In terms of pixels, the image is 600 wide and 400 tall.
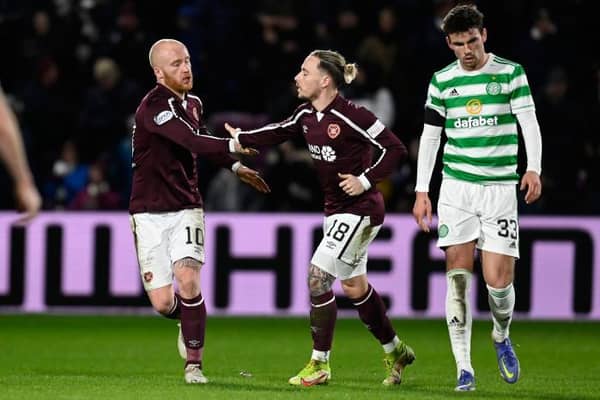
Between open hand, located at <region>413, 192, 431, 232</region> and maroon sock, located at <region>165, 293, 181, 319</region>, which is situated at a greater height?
open hand, located at <region>413, 192, 431, 232</region>

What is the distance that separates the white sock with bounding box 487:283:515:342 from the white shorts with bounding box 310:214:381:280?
87 cm

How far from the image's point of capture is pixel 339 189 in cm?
847

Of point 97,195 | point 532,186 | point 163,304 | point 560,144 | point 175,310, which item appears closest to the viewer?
point 532,186

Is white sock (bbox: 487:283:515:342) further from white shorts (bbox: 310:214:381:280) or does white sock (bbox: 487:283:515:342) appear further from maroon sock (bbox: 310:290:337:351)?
maroon sock (bbox: 310:290:337:351)

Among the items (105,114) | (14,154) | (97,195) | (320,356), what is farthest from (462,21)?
(105,114)

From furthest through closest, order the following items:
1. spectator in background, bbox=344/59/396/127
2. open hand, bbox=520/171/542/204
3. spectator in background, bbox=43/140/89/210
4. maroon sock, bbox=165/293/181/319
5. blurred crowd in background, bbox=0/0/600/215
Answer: spectator in background, bbox=344/59/396/127, spectator in background, bbox=43/140/89/210, blurred crowd in background, bbox=0/0/600/215, maroon sock, bbox=165/293/181/319, open hand, bbox=520/171/542/204

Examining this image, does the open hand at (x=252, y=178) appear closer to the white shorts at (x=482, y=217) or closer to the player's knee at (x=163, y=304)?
the player's knee at (x=163, y=304)

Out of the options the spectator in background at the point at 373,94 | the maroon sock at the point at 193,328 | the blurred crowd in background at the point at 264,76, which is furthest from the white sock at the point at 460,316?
the spectator in background at the point at 373,94

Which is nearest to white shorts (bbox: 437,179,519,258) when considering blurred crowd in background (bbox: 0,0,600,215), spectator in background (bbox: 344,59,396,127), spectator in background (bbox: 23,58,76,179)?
blurred crowd in background (bbox: 0,0,600,215)

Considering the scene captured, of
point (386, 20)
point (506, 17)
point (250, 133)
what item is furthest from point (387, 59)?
point (250, 133)

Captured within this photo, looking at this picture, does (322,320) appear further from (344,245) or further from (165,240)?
(165,240)

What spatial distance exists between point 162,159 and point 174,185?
18 cm

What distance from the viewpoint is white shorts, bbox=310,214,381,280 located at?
8.34 meters

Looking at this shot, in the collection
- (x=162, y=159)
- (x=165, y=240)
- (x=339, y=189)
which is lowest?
(x=165, y=240)
